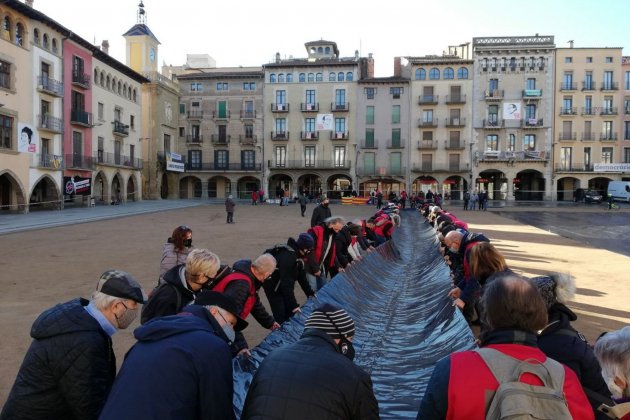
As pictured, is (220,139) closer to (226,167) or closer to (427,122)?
(226,167)

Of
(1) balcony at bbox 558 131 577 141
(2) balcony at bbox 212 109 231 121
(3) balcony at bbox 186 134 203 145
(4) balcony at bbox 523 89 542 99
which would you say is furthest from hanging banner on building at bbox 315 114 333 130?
(1) balcony at bbox 558 131 577 141

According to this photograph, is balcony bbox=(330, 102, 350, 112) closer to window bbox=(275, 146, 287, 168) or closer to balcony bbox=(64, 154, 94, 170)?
window bbox=(275, 146, 287, 168)

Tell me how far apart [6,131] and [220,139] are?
27907mm

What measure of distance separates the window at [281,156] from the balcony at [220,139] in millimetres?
5527

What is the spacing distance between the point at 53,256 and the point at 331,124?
40.2 m

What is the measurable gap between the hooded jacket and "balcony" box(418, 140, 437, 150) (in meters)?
51.7

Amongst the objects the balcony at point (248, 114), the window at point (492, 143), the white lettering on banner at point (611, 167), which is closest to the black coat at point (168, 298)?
the window at point (492, 143)

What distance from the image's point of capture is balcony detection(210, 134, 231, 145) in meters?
54.4

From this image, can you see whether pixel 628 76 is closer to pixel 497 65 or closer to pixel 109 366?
pixel 497 65

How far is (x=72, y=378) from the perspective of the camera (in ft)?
8.32

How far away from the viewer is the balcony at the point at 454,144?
170 feet

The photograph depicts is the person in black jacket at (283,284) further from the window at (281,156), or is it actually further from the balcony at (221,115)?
the balcony at (221,115)

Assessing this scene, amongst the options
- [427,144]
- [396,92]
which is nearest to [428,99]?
[396,92]

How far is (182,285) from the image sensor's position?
4152 mm
